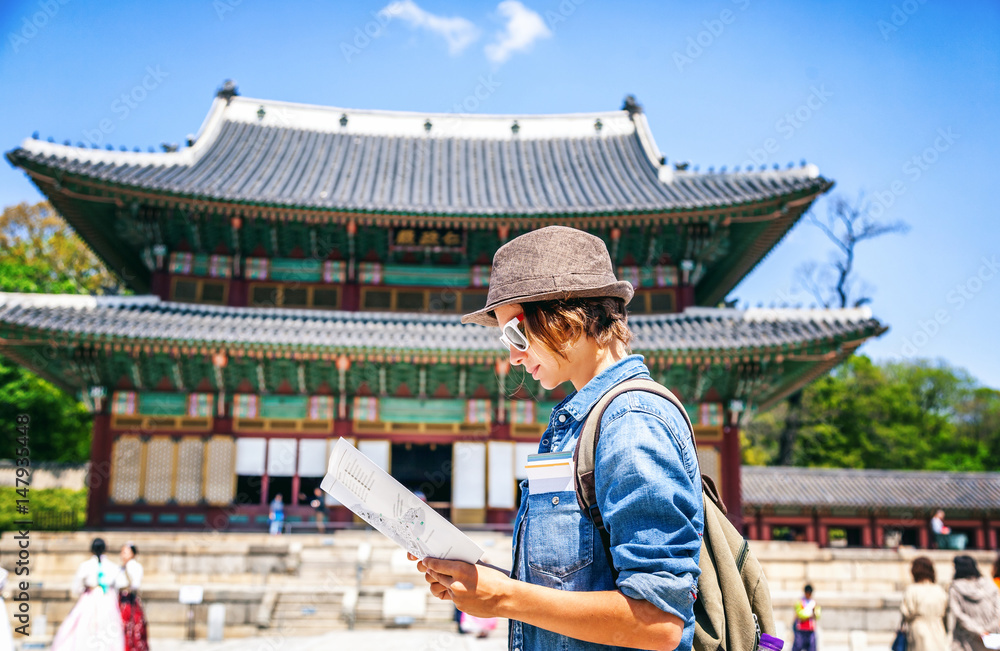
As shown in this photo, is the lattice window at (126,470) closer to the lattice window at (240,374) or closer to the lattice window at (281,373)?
the lattice window at (240,374)

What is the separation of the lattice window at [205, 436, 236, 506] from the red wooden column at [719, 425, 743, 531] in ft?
33.2

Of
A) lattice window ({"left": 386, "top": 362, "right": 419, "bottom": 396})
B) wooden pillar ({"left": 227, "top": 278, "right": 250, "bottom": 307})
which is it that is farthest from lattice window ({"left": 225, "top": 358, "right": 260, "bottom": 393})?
lattice window ({"left": 386, "top": 362, "right": 419, "bottom": 396})

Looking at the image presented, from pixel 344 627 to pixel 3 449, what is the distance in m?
27.8

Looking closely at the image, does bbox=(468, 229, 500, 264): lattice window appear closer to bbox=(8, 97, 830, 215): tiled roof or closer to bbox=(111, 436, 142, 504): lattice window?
bbox=(8, 97, 830, 215): tiled roof

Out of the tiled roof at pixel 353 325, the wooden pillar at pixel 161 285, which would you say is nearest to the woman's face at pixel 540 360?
the tiled roof at pixel 353 325

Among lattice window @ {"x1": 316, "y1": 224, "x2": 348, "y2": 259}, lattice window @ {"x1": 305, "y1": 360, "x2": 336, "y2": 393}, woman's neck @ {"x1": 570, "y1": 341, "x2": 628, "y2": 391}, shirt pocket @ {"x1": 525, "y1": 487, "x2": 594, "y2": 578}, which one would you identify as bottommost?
shirt pocket @ {"x1": 525, "y1": 487, "x2": 594, "y2": 578}

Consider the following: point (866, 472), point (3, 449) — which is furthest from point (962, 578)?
point (3, 449)

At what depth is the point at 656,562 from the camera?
5.24 ft

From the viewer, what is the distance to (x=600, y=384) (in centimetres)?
192

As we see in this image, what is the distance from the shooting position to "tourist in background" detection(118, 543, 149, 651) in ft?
27.9

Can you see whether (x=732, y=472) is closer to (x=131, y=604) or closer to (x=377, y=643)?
(x=377, y=643)

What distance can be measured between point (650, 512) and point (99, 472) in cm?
1581

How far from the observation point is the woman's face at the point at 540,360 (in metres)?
2.00

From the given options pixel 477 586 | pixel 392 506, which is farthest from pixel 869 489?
pixel 392 506
